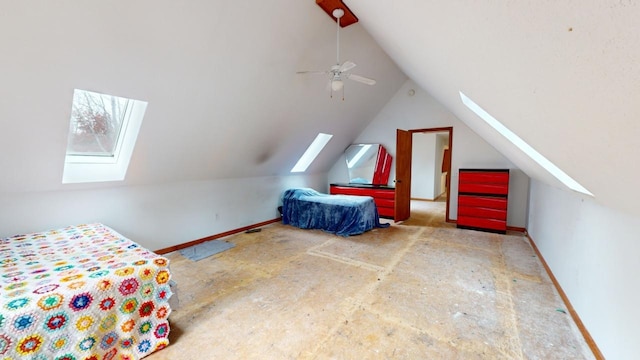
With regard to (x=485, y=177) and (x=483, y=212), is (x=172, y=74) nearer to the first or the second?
(x=485, y=177)

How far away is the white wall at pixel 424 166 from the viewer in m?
7.76

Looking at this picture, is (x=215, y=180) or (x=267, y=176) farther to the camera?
(x=267, y=176)

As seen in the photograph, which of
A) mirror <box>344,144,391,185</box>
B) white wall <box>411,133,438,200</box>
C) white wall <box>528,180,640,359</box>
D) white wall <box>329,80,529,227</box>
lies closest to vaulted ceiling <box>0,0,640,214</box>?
white wall <box>528,180,640,359</box>

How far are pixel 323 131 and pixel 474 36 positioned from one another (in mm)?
4102

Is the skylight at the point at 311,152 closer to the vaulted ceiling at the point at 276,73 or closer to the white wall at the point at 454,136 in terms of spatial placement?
the vaulted ceiling at the point at 276,73

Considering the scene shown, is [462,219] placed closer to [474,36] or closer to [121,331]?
[474,36]

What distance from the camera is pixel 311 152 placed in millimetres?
5840

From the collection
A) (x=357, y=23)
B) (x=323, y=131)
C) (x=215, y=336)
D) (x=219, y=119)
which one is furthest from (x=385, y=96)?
(x=215, y=336)

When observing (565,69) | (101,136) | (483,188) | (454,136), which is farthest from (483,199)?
(101,136)

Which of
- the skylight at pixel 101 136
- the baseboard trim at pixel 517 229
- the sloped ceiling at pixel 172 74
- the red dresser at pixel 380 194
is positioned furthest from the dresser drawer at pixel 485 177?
Answer: the skylight at pixel 101 136

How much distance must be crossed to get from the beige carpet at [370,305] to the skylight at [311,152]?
2.43 metres

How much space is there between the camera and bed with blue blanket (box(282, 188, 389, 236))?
4.45m

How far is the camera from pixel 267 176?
5160 mm

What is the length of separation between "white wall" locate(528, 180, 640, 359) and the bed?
2.84 m
